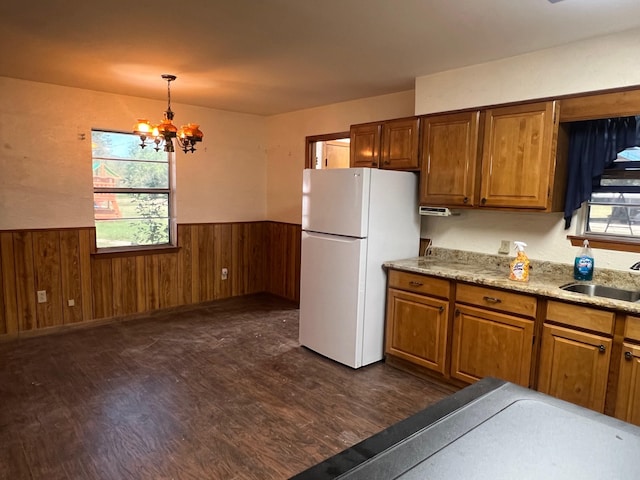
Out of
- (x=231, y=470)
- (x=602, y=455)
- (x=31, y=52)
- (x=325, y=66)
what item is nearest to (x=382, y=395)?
(x=231, y=470)

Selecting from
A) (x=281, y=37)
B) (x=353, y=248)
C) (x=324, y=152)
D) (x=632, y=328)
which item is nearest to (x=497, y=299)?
(x=632, y=328)

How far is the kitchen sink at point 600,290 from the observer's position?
2.62m

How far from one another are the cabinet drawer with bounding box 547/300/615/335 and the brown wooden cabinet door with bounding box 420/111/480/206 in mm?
946

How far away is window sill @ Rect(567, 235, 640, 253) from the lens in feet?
8.68

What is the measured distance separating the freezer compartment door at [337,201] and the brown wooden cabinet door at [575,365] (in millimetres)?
1448

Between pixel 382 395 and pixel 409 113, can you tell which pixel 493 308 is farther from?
pixel 409 113

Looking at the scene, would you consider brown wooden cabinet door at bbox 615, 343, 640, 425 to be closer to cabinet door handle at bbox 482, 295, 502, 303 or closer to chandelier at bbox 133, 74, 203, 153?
cabinet door handle at bbox 482, 295, 502, 303

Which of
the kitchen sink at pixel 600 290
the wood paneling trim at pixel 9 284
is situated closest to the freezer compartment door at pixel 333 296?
the kitchen sink at pixel 600 290

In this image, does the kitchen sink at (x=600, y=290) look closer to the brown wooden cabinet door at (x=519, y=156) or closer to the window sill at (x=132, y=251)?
the brown wooden cabinet door at (x=519, y=156)

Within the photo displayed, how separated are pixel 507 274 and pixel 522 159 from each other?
0.81 m

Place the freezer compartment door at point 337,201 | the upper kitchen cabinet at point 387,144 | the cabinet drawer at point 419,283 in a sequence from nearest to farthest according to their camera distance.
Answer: the cabinet drawer at point 419,283 < the freezer compartment door at point 337,201 < the upper kitchen cabinet at point 387,144

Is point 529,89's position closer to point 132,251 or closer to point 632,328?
point 632,328

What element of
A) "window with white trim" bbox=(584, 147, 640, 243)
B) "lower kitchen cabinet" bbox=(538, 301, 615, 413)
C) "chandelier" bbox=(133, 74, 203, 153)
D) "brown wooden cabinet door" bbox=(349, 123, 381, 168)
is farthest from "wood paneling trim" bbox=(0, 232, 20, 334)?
"window with white trim" bbox=(584, 147, 640, 243)

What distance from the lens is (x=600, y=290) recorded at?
273 cm
